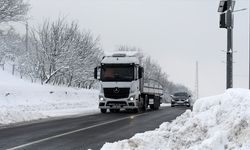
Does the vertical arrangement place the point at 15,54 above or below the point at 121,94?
above

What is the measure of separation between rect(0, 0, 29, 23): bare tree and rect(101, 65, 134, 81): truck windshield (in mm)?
17762

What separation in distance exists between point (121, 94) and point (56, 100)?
10.3 meters

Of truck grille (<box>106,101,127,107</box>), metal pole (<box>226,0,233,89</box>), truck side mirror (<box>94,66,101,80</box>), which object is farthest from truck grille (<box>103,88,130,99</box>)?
metal pole (<box>226,0,233,89</box>)

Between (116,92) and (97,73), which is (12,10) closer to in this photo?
(97,73)

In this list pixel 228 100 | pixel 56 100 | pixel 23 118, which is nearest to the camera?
pixel 228 100

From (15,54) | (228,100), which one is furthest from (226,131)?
(15,54)

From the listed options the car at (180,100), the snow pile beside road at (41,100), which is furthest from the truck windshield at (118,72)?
the car at (180,100)

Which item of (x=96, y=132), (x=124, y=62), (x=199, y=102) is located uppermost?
(x=124, y=62)

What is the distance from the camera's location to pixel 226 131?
7.91 meters

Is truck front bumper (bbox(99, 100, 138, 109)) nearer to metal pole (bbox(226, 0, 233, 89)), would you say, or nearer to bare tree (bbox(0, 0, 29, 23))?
metal pole (bbox(226, 0, 233, 89))

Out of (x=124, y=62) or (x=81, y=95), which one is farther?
(x=81, y=95)

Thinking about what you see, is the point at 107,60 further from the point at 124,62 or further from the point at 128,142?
the point at 128,142

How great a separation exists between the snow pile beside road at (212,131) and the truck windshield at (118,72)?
724 inches

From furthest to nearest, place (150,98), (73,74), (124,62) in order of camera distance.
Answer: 1. (73,74)
2. (150,98)
3. (124,62)
